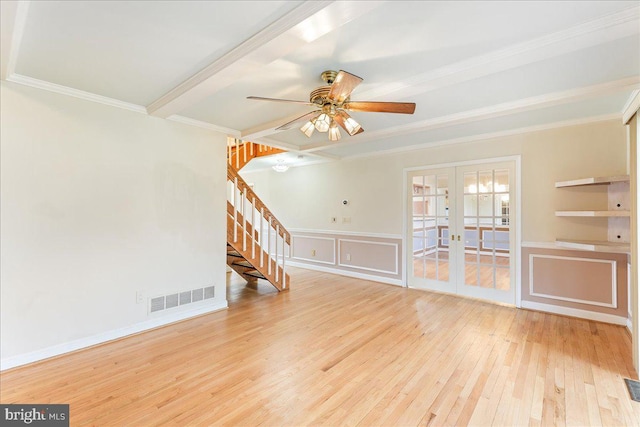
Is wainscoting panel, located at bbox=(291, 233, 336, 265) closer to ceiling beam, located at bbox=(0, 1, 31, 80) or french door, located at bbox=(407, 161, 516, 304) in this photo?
french door, located at bbox=(407, 161, 516, 304)

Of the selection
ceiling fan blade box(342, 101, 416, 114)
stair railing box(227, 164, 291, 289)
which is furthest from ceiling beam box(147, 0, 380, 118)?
stair railing box(227, 164, 291, 289)

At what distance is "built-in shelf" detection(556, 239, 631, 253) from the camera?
9.63 ft

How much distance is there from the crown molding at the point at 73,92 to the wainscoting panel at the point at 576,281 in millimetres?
5158

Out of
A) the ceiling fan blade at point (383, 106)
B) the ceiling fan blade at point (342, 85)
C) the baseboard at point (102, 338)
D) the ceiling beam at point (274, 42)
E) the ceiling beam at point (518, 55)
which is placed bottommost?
the baseboard at point (102, 338)

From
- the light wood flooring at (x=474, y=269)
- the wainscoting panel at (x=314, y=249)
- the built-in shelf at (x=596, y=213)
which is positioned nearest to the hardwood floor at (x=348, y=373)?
the light wood flooring at (x=474, y=269)

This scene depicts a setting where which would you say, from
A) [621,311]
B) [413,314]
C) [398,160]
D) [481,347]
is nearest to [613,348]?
[621,311]

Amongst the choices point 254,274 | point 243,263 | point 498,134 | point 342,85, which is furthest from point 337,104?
point 254,274

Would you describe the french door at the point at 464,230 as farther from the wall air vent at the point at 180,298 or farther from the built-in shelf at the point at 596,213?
the wall air vent at the point at 180,298

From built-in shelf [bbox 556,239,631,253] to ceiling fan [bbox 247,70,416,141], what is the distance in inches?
102

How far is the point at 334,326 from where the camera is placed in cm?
332

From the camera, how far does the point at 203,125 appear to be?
361 centimetres

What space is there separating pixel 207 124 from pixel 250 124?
54 centimetres

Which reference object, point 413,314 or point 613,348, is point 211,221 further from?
point 613,348

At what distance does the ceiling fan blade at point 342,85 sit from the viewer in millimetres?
1940
